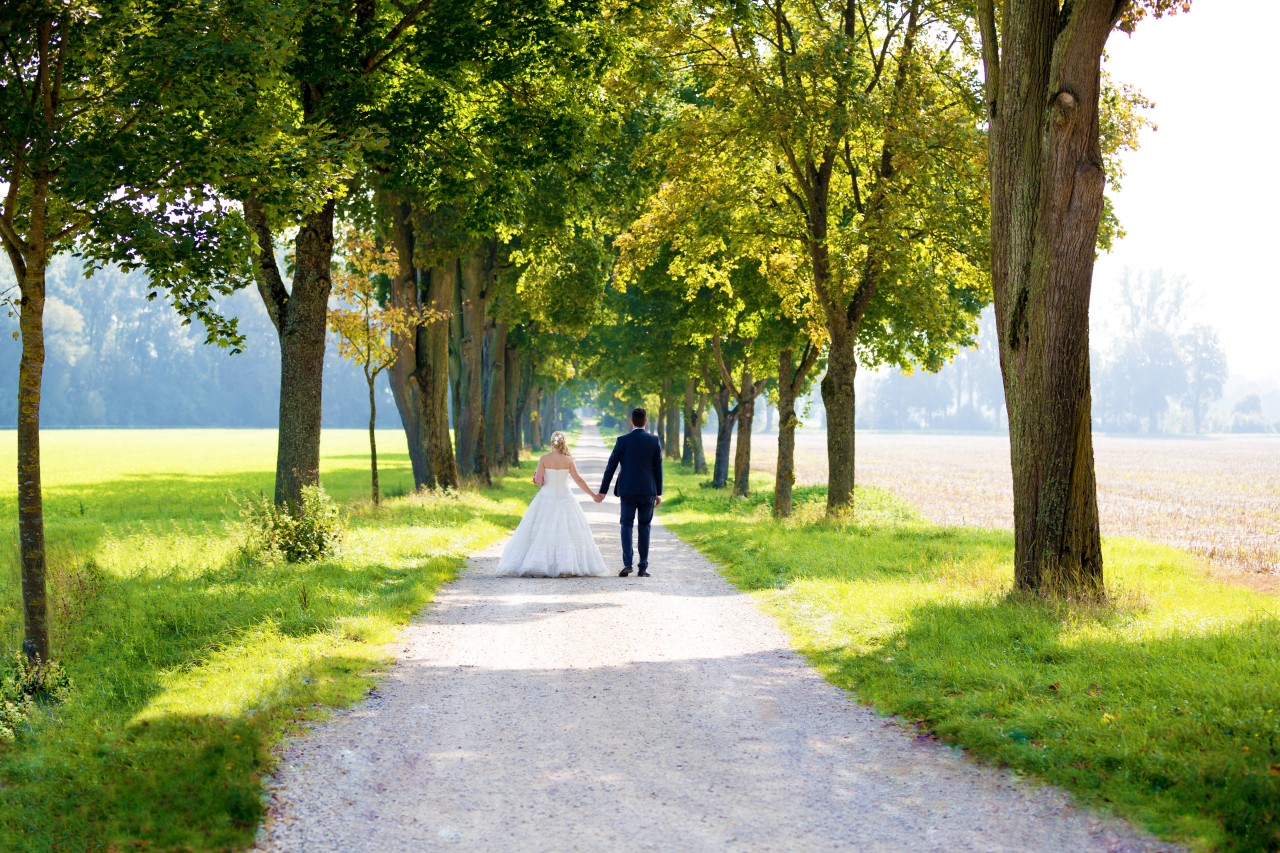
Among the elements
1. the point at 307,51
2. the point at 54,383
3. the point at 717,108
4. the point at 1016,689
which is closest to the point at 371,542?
the point at 307,51

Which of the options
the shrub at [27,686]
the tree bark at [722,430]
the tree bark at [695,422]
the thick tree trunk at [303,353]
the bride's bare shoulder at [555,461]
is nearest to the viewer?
the shrub at [27,686]

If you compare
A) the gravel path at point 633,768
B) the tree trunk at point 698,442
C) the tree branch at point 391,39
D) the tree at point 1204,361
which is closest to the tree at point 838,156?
the tree branch at point 391,39

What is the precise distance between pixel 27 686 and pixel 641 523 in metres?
7.73

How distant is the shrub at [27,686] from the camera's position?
7105mm

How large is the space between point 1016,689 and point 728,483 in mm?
30714

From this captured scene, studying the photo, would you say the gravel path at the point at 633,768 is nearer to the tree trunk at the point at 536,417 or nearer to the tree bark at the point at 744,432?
the tree bark at the point at 744,432

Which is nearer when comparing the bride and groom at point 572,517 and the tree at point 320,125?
the tree at point 320,125

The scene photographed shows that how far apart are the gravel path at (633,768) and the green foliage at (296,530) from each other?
4536 mm

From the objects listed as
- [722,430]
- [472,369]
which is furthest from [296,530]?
[722,430]

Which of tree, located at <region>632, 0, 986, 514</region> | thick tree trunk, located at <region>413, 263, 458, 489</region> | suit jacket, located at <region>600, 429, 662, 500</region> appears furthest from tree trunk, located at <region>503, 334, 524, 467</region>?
suit jacket, located at <region>600, 429, 662, 500</region>

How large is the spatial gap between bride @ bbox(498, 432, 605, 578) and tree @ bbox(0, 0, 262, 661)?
618cm

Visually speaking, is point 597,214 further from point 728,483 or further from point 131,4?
point 728,483

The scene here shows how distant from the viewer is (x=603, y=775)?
5.64 metres

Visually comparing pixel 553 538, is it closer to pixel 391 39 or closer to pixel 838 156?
pixel 391 39
